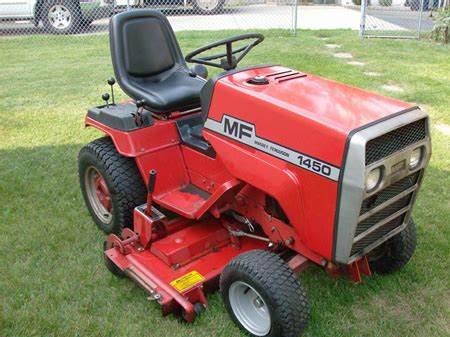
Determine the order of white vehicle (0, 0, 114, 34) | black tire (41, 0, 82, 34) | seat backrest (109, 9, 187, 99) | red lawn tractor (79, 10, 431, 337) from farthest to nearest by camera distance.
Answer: black tire (41, 0, 82, 34), white vehicle (0, 0, 114, 34), seat backrest (109, 9, 187, 99), red lawn tractor (79, 10, 431, 337)

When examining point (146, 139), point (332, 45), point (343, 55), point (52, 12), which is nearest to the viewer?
point (146, 139)

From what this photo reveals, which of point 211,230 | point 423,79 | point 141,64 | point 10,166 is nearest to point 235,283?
point 211,230

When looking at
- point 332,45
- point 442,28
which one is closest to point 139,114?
point 332,45

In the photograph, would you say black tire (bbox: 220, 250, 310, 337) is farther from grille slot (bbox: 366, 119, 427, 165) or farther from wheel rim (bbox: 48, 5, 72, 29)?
wheel rim (bbox: 48, 5, 72, 29)

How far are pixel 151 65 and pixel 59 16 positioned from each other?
8.15 metres

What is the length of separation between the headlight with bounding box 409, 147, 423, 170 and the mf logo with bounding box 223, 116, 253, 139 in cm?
75

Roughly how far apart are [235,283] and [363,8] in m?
8.32

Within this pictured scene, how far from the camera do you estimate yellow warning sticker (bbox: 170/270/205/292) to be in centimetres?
259

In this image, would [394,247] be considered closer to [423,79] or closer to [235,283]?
[235,283]

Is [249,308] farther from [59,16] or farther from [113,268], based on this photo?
[59,16]

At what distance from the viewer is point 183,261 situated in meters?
2.81

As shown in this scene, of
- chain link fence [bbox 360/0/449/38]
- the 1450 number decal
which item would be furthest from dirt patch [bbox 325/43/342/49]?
the 1450 number decal

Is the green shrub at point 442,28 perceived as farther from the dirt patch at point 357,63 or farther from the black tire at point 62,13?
the black tire at point 62,13

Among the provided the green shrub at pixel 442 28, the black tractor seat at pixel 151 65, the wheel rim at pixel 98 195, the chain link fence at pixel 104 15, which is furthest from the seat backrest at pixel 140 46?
the green shrub at pixel 442 28
